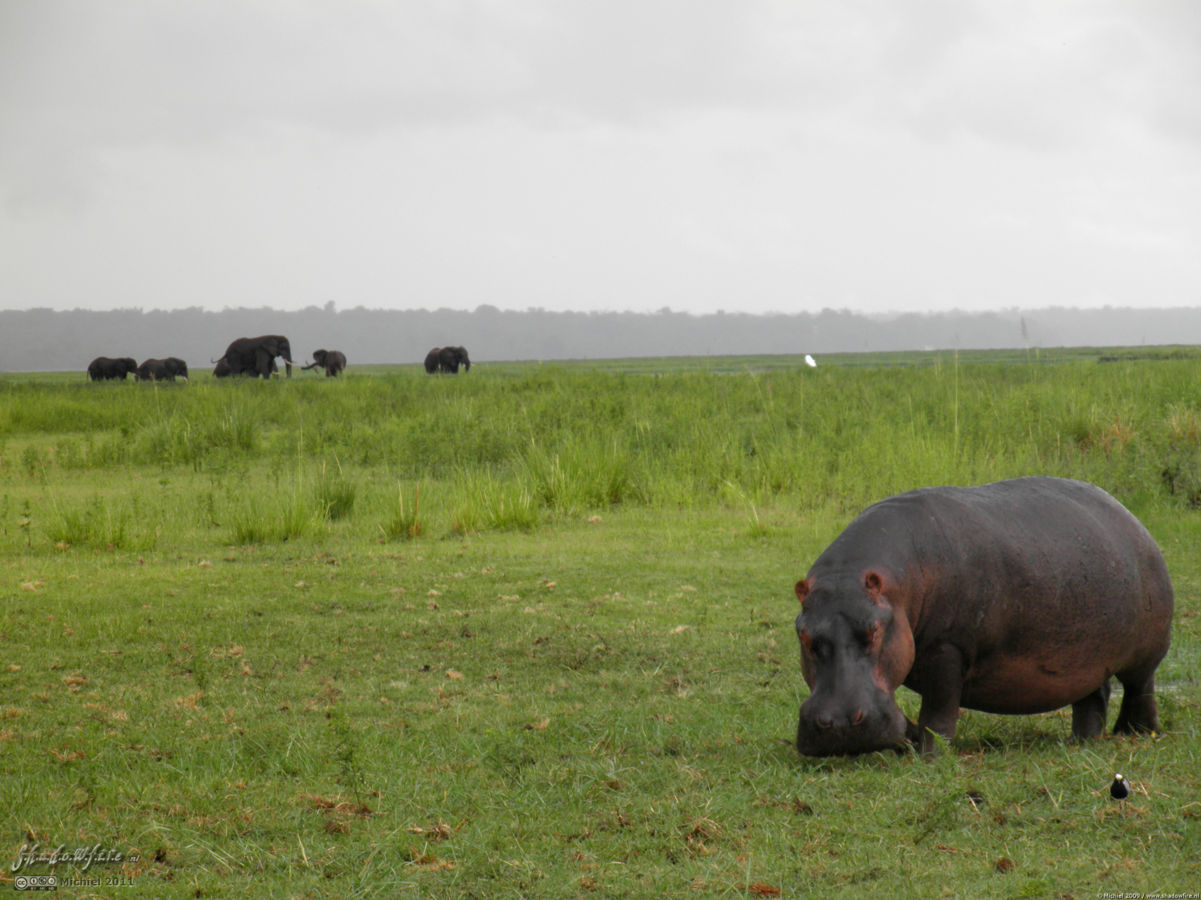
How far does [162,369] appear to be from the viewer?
36844 millimetres

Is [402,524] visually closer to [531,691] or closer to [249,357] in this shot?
[531,691]

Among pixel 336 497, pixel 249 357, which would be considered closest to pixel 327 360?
pixel 249 357

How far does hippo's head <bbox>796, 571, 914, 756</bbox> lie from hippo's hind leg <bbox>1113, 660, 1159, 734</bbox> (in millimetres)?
1284

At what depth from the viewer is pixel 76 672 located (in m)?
5.41

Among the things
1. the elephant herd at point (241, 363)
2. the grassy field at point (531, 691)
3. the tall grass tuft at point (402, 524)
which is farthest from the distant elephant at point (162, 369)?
the tall grass tuft at point (402, 524)

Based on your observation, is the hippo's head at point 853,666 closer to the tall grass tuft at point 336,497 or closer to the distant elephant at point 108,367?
the tall grass tuft at point 336,497

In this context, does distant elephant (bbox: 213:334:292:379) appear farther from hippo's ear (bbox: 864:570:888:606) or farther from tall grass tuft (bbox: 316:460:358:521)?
hippo's ear (bbox: 864:570:888:606)

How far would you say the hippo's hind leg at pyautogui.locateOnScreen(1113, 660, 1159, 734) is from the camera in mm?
4215

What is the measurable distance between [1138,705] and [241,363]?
34729 mm

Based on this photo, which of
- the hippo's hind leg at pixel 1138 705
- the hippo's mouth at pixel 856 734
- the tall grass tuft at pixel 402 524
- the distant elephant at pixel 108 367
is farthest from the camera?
the distant elephant at pixel 108 367

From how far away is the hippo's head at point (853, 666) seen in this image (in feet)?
11.0

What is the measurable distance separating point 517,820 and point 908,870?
116 centimetres

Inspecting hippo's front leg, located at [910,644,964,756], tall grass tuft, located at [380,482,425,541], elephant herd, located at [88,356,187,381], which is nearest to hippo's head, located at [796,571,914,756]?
hippo's front leg, located at [910,644,964,756]

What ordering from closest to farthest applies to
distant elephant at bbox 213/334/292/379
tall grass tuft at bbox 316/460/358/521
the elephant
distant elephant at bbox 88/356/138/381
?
tall grass tuft at bbox 316/460/358/521, distant elephant at bbox 213/334/292/379, distant elephant at bbox 88/356/138/381, the elephant
